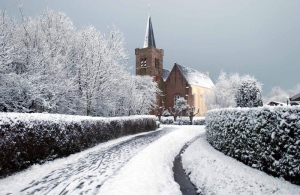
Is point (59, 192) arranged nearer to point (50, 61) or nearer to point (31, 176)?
point (31, 176)

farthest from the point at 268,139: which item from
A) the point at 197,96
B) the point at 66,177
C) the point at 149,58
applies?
the point at 149,58

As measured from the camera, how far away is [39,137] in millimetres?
8031

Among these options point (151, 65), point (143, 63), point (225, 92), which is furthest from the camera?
point (143, 63)

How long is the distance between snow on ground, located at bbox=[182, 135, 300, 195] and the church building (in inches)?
1639

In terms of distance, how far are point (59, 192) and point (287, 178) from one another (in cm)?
574

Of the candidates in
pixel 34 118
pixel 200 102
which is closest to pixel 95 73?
pixel 34 118

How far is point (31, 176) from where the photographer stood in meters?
6.85

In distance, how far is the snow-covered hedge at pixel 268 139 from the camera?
5.65 metres

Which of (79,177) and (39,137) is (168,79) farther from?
(79,177)

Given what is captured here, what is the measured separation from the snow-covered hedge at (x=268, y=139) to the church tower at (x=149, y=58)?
44.6 m

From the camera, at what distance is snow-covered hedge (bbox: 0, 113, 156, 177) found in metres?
6.71

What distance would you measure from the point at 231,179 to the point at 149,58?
4875 cm

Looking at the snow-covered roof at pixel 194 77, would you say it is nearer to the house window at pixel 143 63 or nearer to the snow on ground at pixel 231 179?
the house window at pixel 143 63

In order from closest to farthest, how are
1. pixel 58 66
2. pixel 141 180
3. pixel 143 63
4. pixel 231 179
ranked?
pixel 141 180 < pixel 231 179 < pixel 58 66 < pixel 143 63
